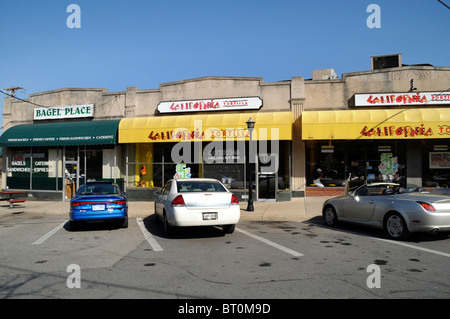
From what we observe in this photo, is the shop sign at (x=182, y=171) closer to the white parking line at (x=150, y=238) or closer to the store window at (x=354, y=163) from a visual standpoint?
the store window at (x=354, y=163)

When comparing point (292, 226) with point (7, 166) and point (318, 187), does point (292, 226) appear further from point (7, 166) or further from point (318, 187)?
point (7, 166)

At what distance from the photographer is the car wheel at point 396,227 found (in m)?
7.97

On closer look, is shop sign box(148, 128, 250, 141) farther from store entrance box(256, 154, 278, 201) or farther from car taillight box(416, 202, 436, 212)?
car taillight box(416, 202, 436, 212)

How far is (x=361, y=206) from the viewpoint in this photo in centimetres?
927

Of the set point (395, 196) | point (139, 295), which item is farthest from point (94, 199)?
point (395, 196)

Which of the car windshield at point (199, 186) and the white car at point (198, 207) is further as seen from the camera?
the car windshield at point (199, 186)

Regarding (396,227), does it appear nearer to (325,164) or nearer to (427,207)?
(427,207)

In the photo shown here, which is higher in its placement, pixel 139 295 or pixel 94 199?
pixel 94 199

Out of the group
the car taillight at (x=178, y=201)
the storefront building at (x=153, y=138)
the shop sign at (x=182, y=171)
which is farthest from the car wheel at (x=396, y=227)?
the shop sign at (x=182, y=171)

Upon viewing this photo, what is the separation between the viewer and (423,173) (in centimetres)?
1623

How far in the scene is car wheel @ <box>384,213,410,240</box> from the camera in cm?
797

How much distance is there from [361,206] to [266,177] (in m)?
7.81

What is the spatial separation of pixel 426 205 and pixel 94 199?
27.3ft

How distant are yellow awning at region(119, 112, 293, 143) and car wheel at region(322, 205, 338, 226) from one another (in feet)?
18.1
